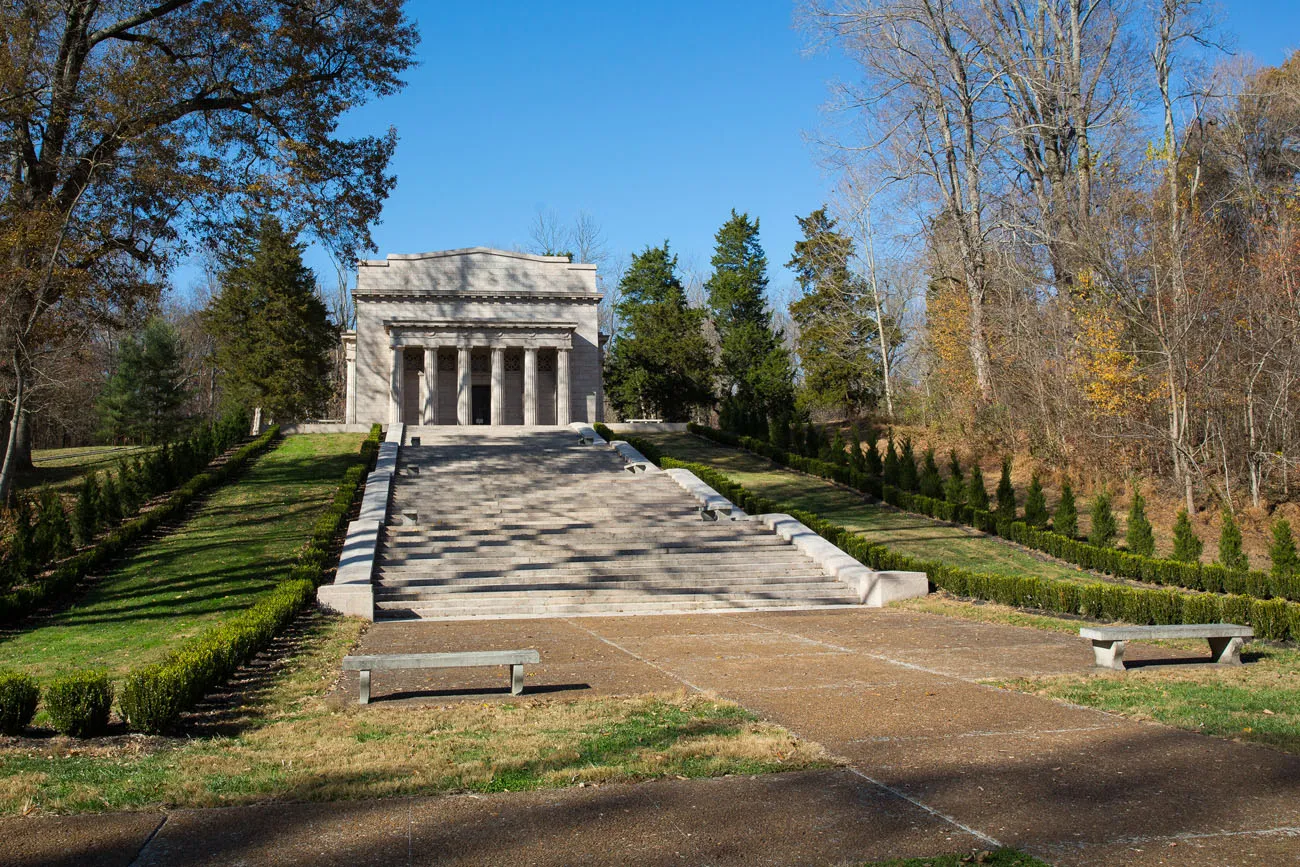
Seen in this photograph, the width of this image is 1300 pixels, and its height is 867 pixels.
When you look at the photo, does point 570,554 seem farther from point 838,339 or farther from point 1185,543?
point 838,339

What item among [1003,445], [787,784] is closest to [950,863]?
[787,784]

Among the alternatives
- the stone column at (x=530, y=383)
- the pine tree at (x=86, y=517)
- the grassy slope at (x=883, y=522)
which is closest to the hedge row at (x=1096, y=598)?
the grassy slope at (x=883, y=522)

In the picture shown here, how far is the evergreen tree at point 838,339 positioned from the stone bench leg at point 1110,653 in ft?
106

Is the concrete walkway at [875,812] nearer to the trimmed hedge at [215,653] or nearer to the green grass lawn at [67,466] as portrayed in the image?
the trimmed hedge at [215,653]

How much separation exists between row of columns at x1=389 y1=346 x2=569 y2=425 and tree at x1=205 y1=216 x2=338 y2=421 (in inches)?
184

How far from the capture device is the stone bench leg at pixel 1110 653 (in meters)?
9.05

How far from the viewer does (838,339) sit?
42.2m

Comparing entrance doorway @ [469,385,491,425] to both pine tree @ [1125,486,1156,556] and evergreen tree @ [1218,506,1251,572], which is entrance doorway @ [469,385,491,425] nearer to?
pine tree @ [1125,486,1156,556]

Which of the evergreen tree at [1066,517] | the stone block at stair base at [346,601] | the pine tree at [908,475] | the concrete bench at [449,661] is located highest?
the pine tree at [908,475]

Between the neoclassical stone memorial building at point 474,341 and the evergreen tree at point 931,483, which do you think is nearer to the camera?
the evergreen tree at point 931,483

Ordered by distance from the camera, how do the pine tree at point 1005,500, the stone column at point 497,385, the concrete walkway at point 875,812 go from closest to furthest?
the concrete walkway at point 875,812
the pine tree at point 1005,500
the stone column at point 497,385

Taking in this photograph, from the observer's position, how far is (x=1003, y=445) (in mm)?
26859

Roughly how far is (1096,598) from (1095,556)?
14.1ft

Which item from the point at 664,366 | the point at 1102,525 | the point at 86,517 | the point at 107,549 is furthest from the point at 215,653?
the point at 664,366
